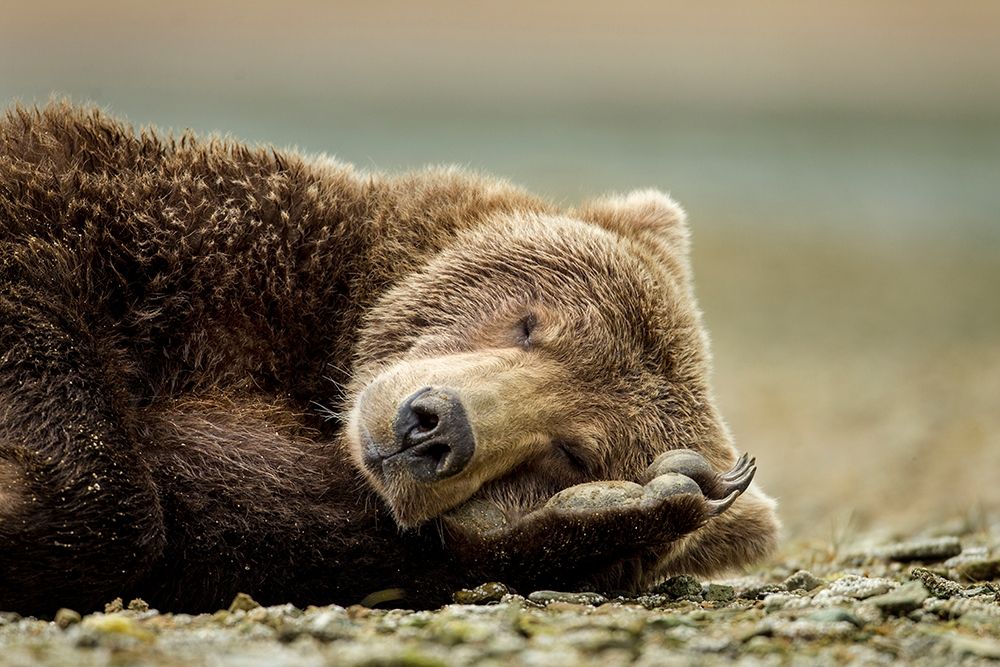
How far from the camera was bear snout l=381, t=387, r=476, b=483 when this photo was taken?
15.2 ft

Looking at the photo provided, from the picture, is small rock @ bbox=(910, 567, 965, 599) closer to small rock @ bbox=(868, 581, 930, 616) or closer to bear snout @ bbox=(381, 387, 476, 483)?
small rock @ bbox=(868, 581, 930, 616)

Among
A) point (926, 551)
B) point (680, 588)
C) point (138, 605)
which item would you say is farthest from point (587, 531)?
point (926, 551)

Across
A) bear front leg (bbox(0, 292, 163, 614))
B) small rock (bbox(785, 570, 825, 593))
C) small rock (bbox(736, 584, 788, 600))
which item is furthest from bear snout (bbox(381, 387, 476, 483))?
small rock (bbox(785, 570, 825, 593))

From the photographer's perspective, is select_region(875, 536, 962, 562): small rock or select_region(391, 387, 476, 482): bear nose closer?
select_region(391, 387, 476, 482): bear nose

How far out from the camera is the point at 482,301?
18.6 ft

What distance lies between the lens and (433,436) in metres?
4.63

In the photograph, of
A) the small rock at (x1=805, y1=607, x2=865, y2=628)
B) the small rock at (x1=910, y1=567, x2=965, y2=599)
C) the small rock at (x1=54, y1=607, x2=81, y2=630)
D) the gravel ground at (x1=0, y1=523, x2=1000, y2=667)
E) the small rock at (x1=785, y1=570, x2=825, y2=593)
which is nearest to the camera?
the gravel ground at (x1=0, y1=523, x2=1000, y2=667)

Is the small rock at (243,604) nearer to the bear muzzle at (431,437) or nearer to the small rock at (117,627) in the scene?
the small rock at (117,627)

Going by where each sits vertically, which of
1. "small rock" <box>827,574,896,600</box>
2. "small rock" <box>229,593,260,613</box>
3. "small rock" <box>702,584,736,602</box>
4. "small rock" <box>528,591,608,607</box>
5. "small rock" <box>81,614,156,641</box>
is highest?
"small rock" <box>81,614,156,641</box>

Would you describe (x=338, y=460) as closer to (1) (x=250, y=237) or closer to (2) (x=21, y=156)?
(1) (x=250, y=237)

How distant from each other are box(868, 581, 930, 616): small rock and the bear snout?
5.01ft

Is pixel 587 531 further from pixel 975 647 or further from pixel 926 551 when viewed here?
pixel 926 551

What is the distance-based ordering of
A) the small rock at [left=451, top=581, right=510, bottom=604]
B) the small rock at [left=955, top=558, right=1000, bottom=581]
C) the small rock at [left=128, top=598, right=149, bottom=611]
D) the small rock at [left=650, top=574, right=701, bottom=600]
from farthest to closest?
the small rock at [left=955, top=558, right=1000, bottom=581]
the small rock at [left=650, top=574, right=701, bottom=600]
the small rock at [left=451, top=581, right=510, bottom=604]
the small rock at [left=128, top=598, right=149, bottom=611]

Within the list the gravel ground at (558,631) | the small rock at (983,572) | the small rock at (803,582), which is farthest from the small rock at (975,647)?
the small rock at (983,572)
